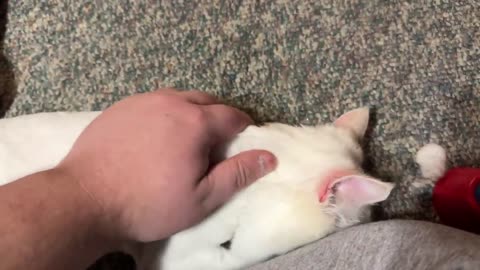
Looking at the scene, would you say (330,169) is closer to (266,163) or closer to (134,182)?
(266,163)

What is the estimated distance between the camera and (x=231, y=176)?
2.74 ft

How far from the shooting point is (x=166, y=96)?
2.92ft

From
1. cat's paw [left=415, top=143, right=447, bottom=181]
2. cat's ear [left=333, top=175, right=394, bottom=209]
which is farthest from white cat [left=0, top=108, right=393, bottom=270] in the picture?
cat's paw [left=415, top=143, right=447, bottom=181]

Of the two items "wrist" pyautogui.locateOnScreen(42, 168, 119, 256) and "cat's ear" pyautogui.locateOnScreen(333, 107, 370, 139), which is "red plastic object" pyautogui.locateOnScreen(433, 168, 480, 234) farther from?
"wrist" pyautogui.locateOnScreen(42, 168, 119, 256)

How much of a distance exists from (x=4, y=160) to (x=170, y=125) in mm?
220

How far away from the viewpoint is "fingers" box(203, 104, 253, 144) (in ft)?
2.85

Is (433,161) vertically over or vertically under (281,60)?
under

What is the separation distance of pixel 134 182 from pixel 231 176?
114 millimetres

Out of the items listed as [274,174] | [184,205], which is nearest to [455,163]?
[274,174]

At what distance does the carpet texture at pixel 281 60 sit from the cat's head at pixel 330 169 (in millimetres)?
173

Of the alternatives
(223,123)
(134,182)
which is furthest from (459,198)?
(134,182)

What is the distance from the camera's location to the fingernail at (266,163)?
84 centimetres

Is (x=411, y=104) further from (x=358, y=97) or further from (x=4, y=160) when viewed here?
(x=4, y=160)

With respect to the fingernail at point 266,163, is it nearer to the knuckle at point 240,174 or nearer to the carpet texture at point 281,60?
the knuckle at point 240,174
